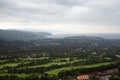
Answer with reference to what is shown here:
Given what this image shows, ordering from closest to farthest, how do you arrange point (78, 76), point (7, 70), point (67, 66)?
point (78, 76), point (7, 70), point (67, 66)

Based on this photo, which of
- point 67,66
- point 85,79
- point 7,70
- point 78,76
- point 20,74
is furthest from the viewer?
point 67,66

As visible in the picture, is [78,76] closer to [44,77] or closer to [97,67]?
[44,77]

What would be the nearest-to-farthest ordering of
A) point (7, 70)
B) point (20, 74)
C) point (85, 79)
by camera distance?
point (85, 79)
point (20, 74)
point (7, 70)

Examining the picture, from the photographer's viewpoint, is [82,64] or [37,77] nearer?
[37,77]

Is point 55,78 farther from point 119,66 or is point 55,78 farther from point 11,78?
point 119,66

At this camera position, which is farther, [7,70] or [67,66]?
[67,66]

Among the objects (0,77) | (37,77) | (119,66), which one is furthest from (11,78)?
(119,66)

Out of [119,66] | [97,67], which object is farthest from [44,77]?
[119,66]
